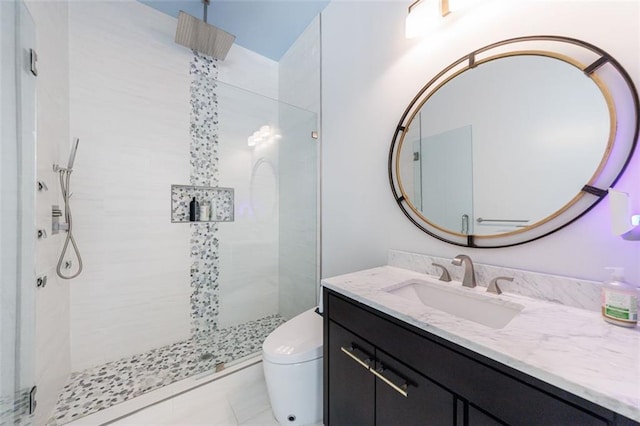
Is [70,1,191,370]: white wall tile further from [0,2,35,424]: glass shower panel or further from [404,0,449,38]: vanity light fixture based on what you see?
[404,0,449,38]: vanity light fixture

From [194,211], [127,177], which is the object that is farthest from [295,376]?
[127,177]

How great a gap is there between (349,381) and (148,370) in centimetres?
161

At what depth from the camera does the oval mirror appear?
76cm

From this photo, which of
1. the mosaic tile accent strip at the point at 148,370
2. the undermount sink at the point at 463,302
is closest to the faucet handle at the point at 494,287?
the undermount sink at the point at 463,302

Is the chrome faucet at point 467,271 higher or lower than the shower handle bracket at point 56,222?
lower

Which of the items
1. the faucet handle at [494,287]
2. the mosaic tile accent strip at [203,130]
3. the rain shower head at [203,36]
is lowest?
the faucet handle at [494,287]

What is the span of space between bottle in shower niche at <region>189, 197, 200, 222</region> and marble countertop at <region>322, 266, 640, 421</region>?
1.78 m

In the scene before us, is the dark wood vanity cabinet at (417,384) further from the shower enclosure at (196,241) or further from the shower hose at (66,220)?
the shower hose at (66,220)

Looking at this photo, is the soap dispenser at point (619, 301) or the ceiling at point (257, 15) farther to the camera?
the ceiling at point (257, 15)

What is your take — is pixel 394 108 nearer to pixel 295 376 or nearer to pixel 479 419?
pixel 479 419

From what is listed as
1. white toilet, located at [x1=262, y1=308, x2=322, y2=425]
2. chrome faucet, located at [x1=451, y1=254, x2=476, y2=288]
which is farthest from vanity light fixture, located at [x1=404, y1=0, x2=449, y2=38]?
white toilet, located at [x1=262, y1=308, x2=322, y2=425]

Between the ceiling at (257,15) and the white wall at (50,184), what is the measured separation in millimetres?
789

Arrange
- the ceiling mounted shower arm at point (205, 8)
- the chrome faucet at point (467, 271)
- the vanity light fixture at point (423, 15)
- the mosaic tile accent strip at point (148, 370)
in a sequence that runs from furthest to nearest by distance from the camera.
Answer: the ceiling mounted shower arm at point (205, 8) < the mosaic tile accent strip at point (148, 370) < the vanity light fixture at point (423, 15) < the chrome faucet at point (467, 271)

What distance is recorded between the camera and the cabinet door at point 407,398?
63 centimetres
